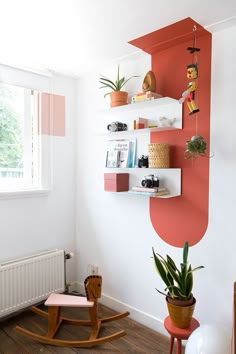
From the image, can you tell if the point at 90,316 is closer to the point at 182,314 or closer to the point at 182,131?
the point at 182,314

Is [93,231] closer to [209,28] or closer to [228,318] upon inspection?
[228,318]

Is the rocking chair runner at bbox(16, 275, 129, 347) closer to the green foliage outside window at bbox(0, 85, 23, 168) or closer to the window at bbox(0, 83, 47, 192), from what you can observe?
the window at bbox(0, 83, 47, 192)

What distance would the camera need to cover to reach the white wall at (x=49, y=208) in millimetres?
2463

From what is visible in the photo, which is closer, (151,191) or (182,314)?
(182,314)

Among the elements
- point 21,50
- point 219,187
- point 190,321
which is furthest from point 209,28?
point 190,321

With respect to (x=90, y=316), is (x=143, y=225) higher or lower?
higher

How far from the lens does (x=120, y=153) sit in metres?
2.51

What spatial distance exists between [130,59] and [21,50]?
3.12ft

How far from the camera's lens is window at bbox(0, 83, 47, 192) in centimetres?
248

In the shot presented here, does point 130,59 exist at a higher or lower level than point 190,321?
higher

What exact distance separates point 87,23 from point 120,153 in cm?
110

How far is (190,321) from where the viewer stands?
1812mm

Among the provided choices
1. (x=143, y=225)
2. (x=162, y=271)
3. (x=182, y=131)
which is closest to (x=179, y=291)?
(x=162, y=271)

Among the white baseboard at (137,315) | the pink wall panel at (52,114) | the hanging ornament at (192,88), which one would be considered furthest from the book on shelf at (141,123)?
the white baseboard at (137,315)
